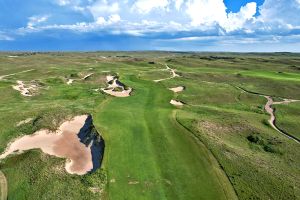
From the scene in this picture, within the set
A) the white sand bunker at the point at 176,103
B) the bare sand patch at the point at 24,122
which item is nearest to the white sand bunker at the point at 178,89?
the white sand bunker at the point at 176,103

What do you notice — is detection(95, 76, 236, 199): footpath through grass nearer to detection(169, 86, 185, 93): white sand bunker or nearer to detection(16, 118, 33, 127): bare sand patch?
detection(16, 118, 33, 127): bare sand patch

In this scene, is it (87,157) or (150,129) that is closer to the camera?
(87,157)

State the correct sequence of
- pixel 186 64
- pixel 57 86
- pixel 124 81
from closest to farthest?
pixel 57 86
pixel 124 81
pixel 186 64

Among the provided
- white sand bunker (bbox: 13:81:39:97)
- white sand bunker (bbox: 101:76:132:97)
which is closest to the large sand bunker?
white sand bunker (bbox: 101:76:132:97)

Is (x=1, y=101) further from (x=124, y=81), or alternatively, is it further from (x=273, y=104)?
(x=273, y=104)

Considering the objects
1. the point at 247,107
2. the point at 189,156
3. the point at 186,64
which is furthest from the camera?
the point at 186,64

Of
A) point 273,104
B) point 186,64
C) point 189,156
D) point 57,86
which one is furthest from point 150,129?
point 186,64

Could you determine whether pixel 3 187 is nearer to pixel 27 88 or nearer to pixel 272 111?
pixel 272 111
